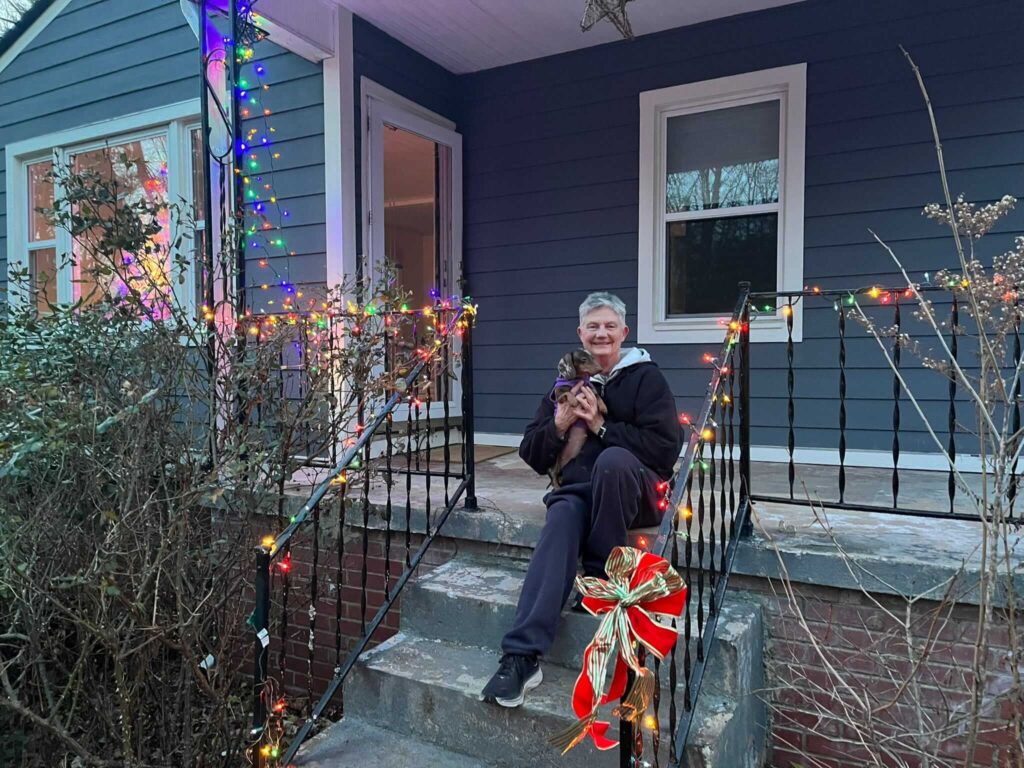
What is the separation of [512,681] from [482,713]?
141mm

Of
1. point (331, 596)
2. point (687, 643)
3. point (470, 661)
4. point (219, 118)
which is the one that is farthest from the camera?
point (219, 118)

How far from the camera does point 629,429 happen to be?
2.24 meters

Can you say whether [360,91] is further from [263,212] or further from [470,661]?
[470,661]

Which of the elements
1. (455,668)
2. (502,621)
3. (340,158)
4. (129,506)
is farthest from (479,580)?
(340,158)

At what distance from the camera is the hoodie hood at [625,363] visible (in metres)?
2.33

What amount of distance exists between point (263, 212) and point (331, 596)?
2.41m

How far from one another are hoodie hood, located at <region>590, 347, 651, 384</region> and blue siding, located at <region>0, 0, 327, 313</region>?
222cm

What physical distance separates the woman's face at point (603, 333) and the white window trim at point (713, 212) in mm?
1640

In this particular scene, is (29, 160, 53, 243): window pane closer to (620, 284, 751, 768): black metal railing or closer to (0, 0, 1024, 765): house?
(0, 0, 1024, 765): house

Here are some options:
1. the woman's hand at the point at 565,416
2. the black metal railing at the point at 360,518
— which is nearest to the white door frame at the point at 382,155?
Result: the black metal railing at the point at 360,518

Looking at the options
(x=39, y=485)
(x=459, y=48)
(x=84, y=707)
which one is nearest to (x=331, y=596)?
(x=84, y=707)

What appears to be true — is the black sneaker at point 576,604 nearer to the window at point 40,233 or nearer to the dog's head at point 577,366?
the dog's head at point 577,366

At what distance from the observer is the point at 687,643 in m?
1.76

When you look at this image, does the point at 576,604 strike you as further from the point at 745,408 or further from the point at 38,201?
the point at 38,201
